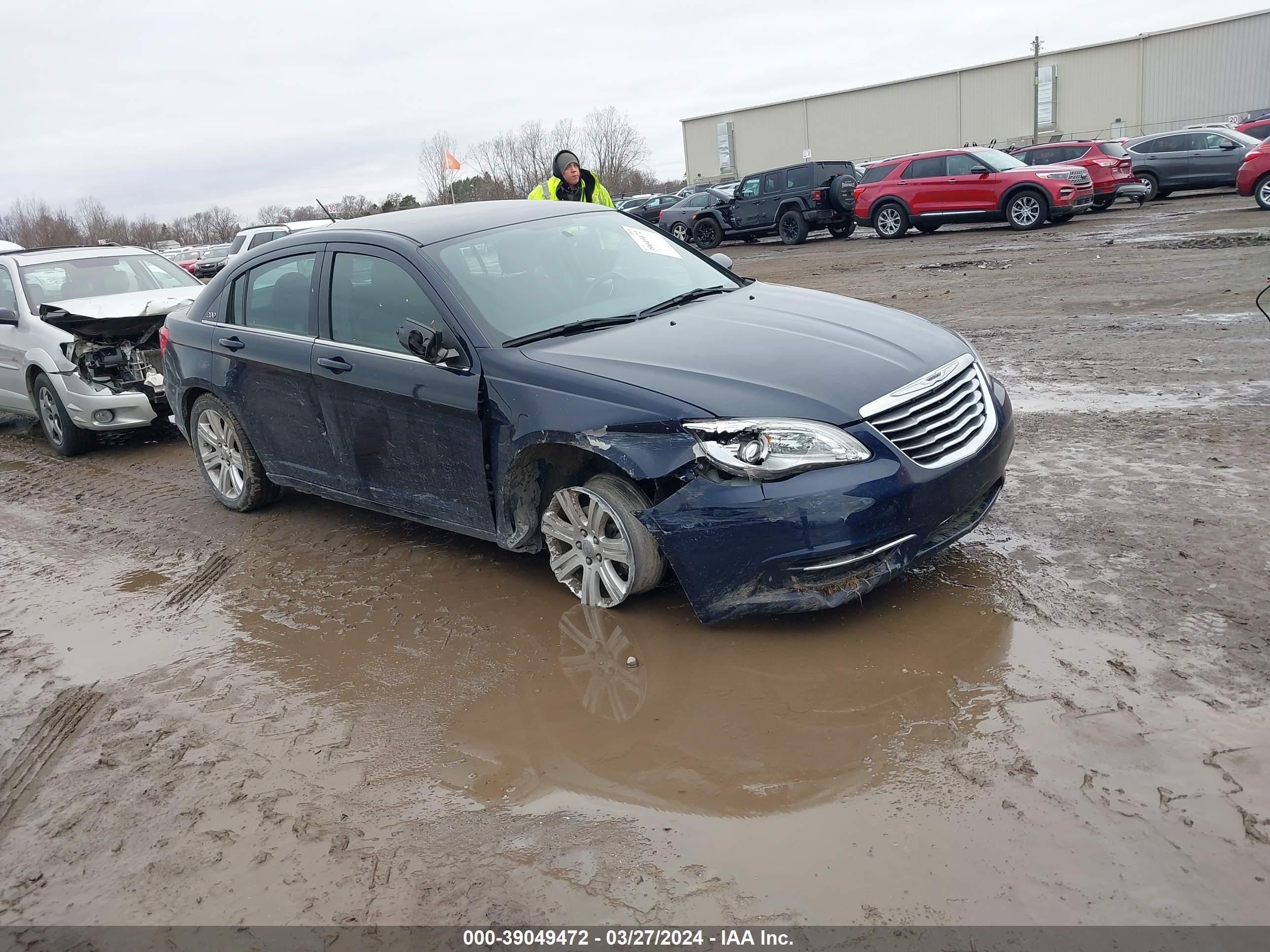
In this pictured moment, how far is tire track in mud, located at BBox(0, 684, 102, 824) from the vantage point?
3.54m

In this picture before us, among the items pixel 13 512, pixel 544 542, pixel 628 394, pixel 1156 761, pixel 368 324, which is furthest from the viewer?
pixel 13 512

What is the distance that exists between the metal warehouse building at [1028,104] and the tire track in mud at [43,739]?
46.3m

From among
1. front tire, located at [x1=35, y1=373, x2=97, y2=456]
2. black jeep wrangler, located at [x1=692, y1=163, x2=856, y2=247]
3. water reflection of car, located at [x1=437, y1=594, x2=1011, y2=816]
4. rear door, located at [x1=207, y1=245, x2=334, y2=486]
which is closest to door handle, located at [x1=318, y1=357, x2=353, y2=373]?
rear door, located at [x1=207, y1=245, x2=334, y2=486]

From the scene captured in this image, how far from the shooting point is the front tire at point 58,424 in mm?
8539

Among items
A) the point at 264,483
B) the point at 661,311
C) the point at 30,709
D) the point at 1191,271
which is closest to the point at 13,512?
the point at 264,483

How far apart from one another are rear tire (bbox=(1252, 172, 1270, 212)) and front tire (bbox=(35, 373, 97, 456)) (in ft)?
62.4

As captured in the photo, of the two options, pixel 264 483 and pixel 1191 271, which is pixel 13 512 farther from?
pixel 1191 271

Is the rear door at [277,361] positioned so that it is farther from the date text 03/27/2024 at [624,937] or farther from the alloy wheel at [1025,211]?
the alloy wheel at [1025,211]

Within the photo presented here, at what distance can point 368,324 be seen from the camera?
5.00 metres

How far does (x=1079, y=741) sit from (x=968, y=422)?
1484 millimetres

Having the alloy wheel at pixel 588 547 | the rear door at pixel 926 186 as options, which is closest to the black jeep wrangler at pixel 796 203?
the rear door at pixel 926 186

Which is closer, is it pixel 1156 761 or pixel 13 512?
pixel 1156 761

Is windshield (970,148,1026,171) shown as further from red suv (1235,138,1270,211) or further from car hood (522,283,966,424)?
car hood (522,283,966,424)

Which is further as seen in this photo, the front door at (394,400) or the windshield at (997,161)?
the windshield at (997,161)
